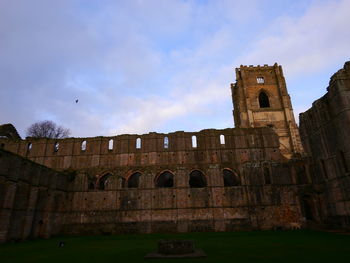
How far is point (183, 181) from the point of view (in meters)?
26.0

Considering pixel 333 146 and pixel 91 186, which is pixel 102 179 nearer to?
pixel 91 186

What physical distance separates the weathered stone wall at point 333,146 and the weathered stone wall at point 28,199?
24.4 metres

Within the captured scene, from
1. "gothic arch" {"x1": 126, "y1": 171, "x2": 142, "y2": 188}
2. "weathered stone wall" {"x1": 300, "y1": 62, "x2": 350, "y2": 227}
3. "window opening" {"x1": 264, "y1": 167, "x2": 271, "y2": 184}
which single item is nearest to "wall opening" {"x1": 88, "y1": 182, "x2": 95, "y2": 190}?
"gothic arch" {"x1": 126, "y1": 171, "x2": 142, "y2": 188}

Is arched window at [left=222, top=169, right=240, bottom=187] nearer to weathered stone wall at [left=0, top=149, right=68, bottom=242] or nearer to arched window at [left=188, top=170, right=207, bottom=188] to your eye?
arched window at [left=188, top=170, right=207, bottom=188]

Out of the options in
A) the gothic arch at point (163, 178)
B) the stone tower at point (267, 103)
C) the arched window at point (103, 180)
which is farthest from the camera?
the stone tower at point (267, 103)

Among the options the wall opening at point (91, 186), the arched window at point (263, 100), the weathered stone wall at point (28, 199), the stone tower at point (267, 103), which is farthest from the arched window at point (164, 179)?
the arched window at point (263, 100)

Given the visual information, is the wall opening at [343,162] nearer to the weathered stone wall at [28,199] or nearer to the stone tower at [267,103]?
the stone tower at [267,103]

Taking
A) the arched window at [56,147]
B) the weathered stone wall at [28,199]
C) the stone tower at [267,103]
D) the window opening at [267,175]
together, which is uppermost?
the stone tower at [267,103]

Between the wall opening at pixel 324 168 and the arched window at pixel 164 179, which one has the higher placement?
the arched window at pixel 164 179

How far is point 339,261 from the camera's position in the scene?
7.57m

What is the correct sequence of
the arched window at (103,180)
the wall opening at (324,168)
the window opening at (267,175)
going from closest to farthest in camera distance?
the wall opening at (324,168)
the window opening at (267,175)
the arched window at (103,180)

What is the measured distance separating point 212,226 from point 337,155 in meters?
12.7

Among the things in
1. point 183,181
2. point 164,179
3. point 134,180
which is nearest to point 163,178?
point 164,179

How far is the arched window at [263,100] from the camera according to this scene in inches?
1644
